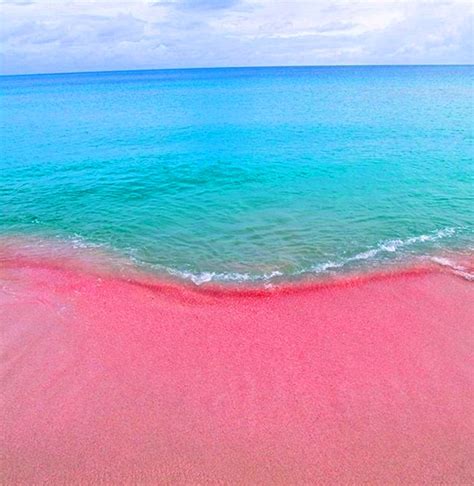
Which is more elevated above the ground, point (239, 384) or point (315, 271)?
point (239, 384)

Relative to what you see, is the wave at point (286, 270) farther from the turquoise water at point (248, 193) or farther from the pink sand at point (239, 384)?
the pink sand at point (239, 384)

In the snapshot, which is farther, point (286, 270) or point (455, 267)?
point (286, 270)

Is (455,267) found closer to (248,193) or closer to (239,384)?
(239,384)

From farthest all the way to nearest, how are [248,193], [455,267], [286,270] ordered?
[248,193] → [286,270] → [455,267]

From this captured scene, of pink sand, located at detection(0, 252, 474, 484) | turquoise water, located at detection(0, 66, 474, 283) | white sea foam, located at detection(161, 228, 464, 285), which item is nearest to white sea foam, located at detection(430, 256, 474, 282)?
white sea foam, located at detection(161, 228, 464, 285)

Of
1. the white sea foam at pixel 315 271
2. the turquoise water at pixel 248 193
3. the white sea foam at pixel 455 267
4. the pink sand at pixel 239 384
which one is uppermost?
the pink sand at pixel 239 384

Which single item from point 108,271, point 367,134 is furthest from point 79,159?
point 367,134

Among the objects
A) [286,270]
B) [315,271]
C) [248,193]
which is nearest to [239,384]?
[286,270]

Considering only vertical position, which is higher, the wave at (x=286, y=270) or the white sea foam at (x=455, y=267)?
the white sea foam at (x=455, y=267)

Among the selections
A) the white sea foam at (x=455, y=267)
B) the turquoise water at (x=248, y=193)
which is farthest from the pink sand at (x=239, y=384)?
the turquoise water at (x=248, y=193)

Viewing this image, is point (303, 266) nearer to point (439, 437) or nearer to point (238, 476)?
point (439, 437)
